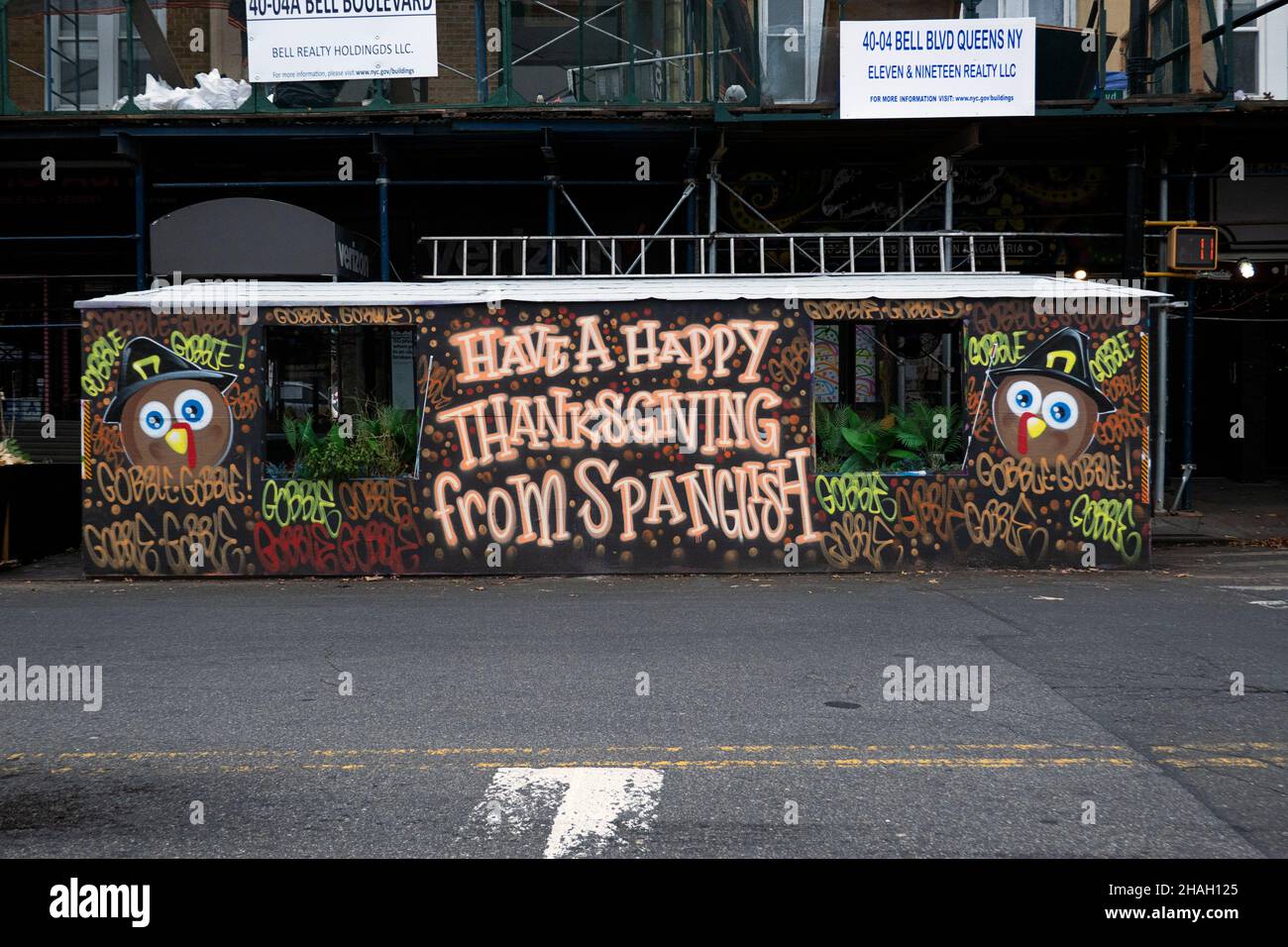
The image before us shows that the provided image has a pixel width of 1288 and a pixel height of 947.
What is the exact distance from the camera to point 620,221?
17.9m

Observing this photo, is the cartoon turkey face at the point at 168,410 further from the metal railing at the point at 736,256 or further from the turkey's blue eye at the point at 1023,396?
the turkey's blue eye at the point at 1023,396

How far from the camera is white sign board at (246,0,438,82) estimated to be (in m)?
15.3

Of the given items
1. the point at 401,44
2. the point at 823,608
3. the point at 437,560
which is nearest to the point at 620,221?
the point at 401,44

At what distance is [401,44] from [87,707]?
35.0 ft

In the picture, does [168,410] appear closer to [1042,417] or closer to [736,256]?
[736,256]

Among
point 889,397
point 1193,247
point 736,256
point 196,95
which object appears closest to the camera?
point 1193,247

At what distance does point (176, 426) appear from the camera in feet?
40.1

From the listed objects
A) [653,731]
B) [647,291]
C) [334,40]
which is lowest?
[653,731]

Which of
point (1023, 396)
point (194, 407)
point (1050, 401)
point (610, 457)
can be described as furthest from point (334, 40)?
point (1050, 401)

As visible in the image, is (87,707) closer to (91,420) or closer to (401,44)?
(91,420)

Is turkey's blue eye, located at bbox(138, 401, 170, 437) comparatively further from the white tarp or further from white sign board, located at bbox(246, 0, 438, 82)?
white sign board, located at bbox(246, 0, 438, 82)

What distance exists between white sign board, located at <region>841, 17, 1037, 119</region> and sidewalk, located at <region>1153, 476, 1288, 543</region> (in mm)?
5198

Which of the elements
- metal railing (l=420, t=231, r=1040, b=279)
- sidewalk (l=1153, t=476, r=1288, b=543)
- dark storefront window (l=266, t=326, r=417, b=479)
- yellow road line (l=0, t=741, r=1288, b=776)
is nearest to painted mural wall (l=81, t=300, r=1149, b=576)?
dark storefront window (l=266, t=326, r=417, b=479)

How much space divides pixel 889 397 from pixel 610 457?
692 centimetres
